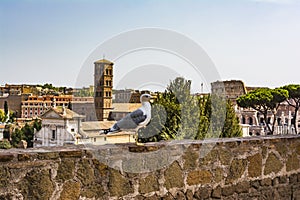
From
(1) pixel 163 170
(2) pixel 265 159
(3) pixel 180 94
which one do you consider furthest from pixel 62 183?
(3) pixel 180 94

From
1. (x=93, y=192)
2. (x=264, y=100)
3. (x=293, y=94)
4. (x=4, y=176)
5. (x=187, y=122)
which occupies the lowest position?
(x=93, y=192)

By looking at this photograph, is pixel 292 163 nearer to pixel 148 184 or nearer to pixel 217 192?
pixel 217 192

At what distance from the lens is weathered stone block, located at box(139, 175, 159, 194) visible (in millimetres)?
2059

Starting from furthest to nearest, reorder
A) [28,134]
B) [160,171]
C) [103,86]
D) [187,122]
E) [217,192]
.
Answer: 1. [28,134]
2. [187,122]
3. [103,86]
4. [217,192]
5. [160,171]

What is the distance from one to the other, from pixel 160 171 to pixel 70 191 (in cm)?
50

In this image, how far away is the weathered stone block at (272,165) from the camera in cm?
259

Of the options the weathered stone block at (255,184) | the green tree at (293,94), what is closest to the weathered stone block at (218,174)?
the weathered stone block at (255,184)

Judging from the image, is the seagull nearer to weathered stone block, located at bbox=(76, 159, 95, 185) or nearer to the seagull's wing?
the seagull's wing

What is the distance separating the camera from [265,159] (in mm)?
2580

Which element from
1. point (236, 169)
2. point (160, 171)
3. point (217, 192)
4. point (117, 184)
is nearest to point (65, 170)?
point (117, 184)

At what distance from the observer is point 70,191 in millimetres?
1820

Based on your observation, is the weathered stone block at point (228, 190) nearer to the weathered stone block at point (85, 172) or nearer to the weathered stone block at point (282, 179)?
the weathered stone block at point (282, 179)

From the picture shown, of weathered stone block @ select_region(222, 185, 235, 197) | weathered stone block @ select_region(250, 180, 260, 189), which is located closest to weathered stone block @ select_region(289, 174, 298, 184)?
weathered stone block @ select_region(250, 180, 260, 189)

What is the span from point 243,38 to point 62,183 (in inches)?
511
